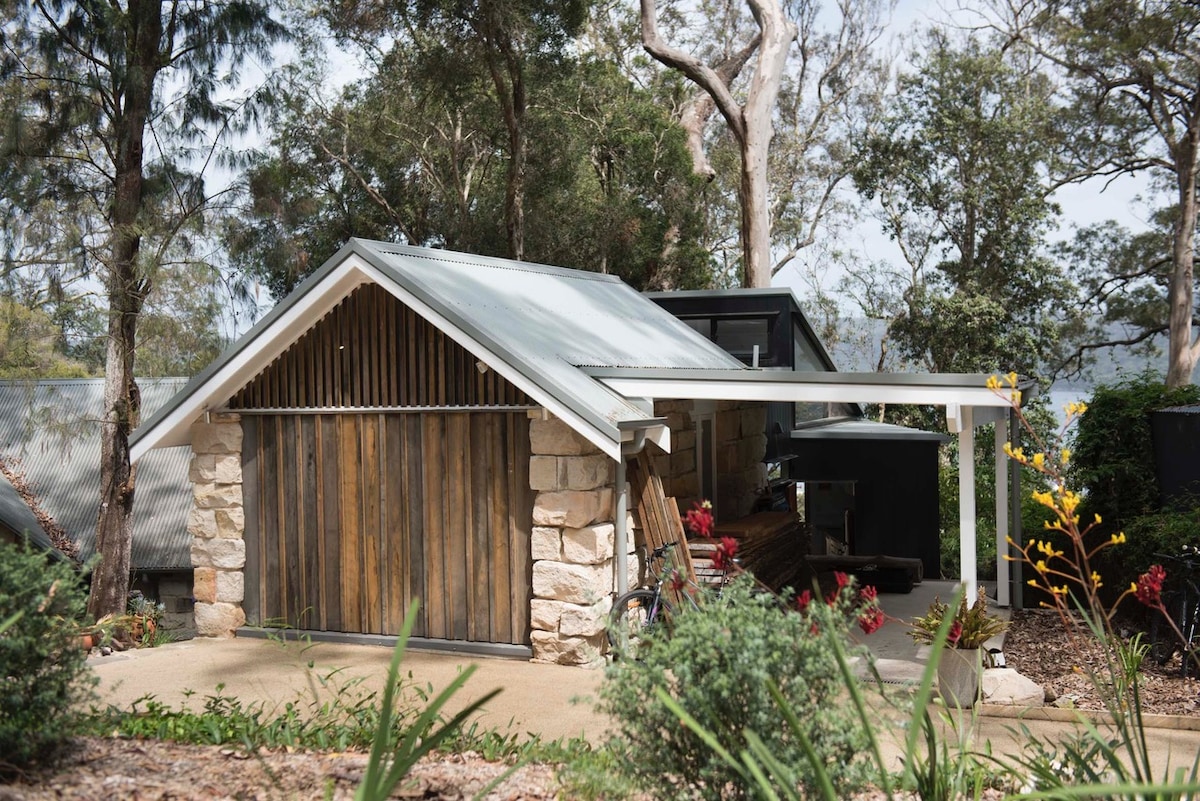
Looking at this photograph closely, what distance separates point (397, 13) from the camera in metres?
21.4

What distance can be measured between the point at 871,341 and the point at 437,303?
22717 millimetres

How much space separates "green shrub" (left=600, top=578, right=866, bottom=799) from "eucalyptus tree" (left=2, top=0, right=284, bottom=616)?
1317 centimetres

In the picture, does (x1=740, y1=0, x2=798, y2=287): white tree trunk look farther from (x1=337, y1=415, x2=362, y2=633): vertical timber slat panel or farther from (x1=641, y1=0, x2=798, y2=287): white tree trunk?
(x1=337, y1=415, x2=362, y2=633): vertical timber slat panel

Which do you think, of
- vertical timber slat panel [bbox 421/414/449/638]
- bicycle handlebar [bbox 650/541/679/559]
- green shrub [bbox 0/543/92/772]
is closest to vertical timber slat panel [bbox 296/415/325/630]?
vertical timber slat panel [bbox 421/414/449/638]

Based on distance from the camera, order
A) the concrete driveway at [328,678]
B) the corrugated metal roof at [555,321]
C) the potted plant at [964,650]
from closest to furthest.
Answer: the concrete driveway at [328,678]
the potted plant at [964,650]
the corrugated metal roof at [555,321]

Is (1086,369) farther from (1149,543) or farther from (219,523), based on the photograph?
(219,523)

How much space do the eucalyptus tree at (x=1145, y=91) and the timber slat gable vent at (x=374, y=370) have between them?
1880 cm

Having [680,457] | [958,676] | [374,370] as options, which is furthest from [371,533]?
[958,676]

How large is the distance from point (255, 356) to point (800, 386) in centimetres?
471

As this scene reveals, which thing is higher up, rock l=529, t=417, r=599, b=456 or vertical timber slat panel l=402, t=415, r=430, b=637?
rock l=529, t=417, r=599, b=456

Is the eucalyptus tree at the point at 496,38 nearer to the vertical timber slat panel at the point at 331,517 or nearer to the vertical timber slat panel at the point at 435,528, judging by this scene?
the vertical timber slat panel at the point at 331,517

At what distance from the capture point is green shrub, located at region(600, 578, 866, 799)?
3393 mm

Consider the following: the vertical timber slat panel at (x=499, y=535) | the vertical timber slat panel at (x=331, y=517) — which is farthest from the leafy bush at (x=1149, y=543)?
the vertical timber slat panel at (x=331, y=517)

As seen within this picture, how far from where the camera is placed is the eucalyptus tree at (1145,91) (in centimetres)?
2234
